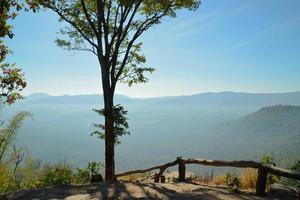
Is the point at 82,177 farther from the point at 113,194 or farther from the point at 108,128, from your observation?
the point at 113,194

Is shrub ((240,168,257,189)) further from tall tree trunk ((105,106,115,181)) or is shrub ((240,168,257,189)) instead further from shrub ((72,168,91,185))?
shrub ((72,168,91,185))

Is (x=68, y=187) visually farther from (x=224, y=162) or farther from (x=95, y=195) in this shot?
(x=224, y=162)

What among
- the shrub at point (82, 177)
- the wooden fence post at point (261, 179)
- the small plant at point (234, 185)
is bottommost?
the shrub at point (82, 177)

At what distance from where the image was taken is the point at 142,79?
19766 mm

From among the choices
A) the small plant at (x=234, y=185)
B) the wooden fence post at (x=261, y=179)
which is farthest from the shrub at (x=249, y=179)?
the wooden fence post at (x=261, y=179)

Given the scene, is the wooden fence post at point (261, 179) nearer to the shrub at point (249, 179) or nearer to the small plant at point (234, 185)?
the small plant at point (234, 185)

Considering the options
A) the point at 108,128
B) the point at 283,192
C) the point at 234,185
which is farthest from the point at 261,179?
the point at 108,128

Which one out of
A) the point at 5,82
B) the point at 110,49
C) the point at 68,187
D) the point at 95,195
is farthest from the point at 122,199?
the point at 110,49

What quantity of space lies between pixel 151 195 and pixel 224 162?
3265 millimetres

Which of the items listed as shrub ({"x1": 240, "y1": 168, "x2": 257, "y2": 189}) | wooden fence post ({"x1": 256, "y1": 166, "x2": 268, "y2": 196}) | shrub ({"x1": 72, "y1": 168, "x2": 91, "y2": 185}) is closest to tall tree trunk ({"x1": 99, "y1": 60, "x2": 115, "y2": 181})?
shrub ({"x1": 72, "y1": 168, "x2": 91, "y2": 185})

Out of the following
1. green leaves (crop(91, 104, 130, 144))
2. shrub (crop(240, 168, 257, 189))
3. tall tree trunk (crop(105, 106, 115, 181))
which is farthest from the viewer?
green leaves (crop(91, 104, 130, 144))

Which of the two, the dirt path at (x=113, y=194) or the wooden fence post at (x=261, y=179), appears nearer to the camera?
the dirt path at (x=113, y=194)

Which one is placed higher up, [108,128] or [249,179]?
[108,128]

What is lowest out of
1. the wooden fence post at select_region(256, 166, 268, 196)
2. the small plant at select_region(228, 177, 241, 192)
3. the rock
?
the small plant at select_region(228, 177, 241, 192)
